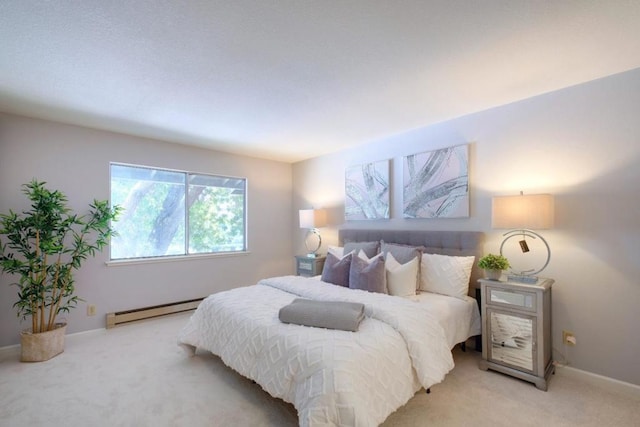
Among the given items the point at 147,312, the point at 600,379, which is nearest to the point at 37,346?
the point at 147,312

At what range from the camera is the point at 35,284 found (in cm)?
279

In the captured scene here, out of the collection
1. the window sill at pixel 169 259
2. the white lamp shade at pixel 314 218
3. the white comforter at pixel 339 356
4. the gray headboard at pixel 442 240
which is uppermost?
the white lamp shade at pixel 314 218

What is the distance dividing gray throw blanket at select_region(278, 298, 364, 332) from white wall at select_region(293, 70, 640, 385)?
1.77m

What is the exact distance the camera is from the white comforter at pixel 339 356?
1.50 meters

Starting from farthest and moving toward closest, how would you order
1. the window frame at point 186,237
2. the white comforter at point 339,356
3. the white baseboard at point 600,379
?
the window frame at point 186,237 < the white baseboard at point 600,379 < the white comforter at point 339,356

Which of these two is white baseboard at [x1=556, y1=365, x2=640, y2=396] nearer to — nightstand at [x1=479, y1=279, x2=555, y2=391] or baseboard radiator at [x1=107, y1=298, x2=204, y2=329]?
nightstand at [x1=479, y1=279, x2=555, y2=391]

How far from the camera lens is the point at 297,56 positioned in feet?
6.58

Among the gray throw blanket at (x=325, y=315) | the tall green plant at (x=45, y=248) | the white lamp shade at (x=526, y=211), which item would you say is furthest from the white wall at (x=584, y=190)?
the tall green plant at (x=45, y=248)

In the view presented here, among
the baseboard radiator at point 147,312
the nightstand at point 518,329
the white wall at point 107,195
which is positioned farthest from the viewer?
the baseboard radiator at point 147,312

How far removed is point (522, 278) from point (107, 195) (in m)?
4.55

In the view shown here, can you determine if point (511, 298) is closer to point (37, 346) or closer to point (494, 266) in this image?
point (494, 266)

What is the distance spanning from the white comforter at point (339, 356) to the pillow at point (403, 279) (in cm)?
37

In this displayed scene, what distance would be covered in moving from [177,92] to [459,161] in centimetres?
284

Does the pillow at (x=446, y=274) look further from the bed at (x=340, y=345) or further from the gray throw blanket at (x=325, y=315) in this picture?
the gray throw blanket at (x=325, y=315)
